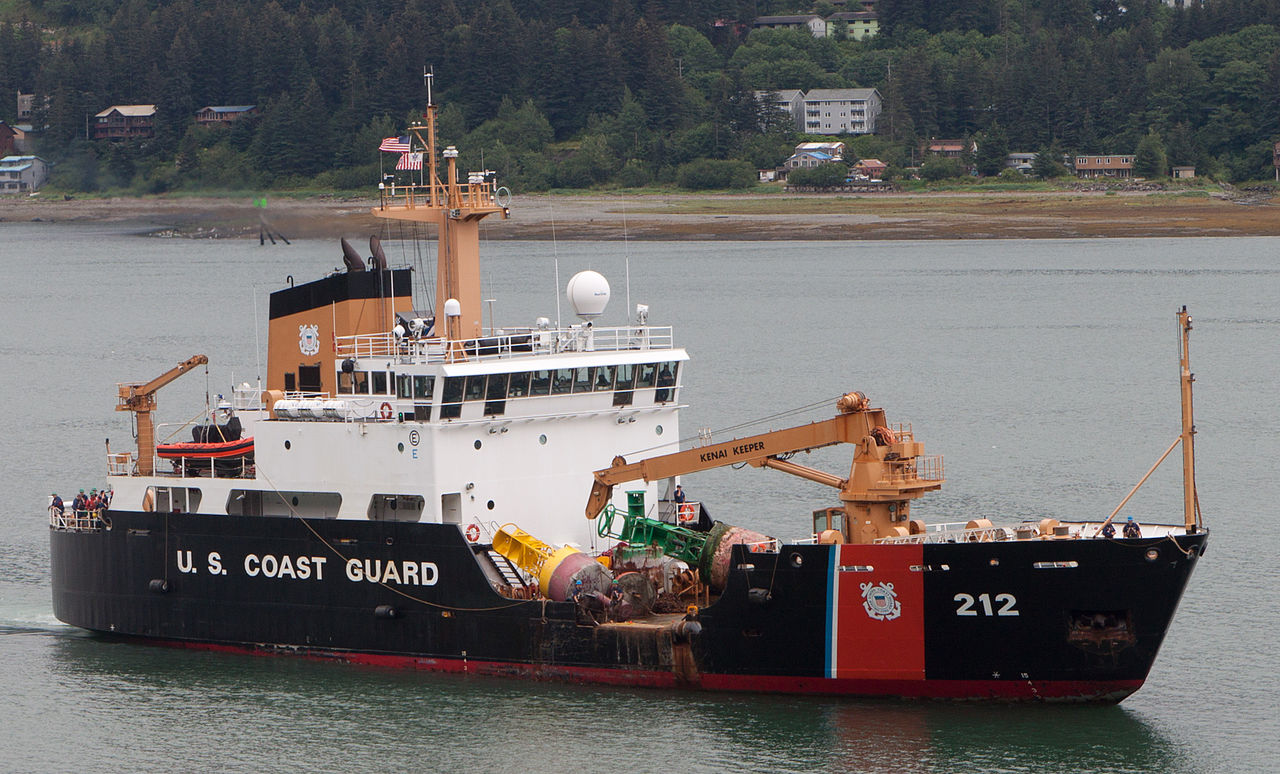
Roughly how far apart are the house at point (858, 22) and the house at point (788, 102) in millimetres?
24292

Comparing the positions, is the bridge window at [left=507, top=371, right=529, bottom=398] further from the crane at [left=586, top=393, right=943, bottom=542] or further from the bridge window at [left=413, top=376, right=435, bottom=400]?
the crane at [left=586, top=393, right=943, bottom=542]

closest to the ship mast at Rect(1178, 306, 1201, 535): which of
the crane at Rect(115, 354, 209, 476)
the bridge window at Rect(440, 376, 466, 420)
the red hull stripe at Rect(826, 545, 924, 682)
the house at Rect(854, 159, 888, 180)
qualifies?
the red hull stripe at Rect(826, 545, 924, 682)

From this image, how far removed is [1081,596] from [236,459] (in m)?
12.5

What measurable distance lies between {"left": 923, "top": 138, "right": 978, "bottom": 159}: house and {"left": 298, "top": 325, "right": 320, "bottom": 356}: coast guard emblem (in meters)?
99.9

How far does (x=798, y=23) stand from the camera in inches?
6570

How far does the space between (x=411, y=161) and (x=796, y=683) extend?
33.1ft

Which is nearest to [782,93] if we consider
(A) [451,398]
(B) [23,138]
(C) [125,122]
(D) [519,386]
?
(B) [23,138]

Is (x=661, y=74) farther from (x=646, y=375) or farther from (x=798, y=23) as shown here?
(x=646, y=375)

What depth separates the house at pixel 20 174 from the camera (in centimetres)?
9878

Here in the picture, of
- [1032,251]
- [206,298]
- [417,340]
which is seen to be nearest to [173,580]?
[417,340]

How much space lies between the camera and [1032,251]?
352 ft

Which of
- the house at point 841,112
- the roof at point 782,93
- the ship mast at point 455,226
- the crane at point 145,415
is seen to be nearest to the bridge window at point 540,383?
the ship mast at point 455,226

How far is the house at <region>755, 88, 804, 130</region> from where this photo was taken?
136500 millimetres

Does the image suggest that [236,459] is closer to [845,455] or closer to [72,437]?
[845,455]
